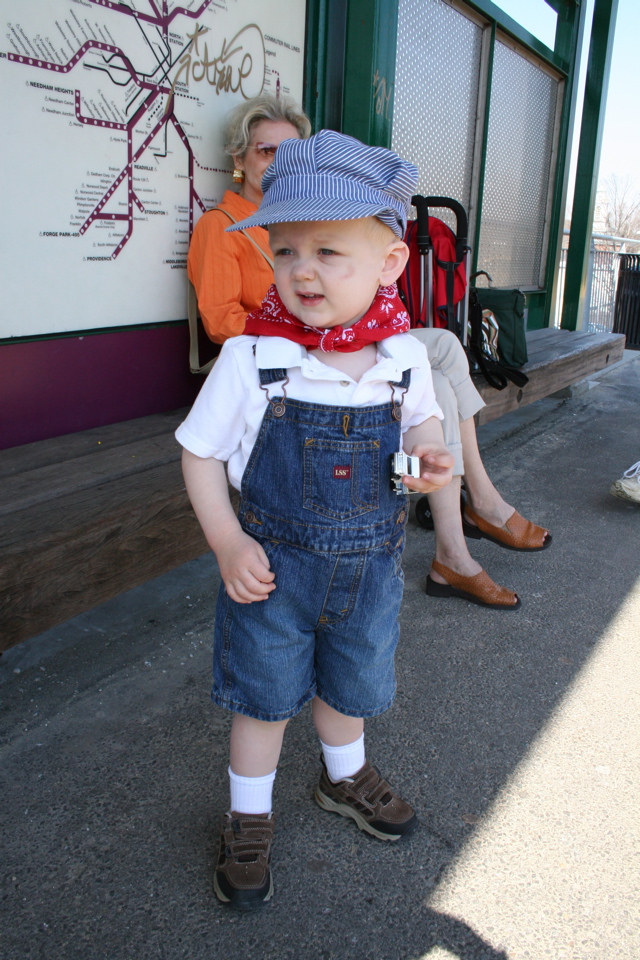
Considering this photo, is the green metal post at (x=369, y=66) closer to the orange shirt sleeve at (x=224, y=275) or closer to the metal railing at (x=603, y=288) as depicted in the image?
the orange shirt sleeve at (x=224, y=275)

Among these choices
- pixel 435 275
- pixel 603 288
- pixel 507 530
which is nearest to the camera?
pixel 507 530

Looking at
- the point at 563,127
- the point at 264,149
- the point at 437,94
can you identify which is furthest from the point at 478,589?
the point at 563,127

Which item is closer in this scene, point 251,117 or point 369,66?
point 251,117

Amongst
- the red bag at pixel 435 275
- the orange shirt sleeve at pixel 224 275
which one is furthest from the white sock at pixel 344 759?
the red bag at pixel 435 275

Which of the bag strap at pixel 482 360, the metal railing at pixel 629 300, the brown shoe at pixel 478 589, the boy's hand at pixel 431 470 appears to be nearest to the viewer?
the boy's hand at pixel 431 470

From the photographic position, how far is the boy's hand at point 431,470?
54.1 inches

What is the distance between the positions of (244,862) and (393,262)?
117 centimetres

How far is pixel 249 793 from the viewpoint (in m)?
1.51

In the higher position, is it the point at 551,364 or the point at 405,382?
the point at 405,382

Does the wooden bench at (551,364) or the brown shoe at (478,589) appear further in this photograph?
the wooden bench at (551,364)

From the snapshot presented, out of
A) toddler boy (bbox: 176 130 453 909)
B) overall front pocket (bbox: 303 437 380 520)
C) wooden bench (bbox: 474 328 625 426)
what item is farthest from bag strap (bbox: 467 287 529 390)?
overall front pocket (bbox: 303 437 380 520)

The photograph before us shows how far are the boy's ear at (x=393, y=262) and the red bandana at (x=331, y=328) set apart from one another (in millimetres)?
48

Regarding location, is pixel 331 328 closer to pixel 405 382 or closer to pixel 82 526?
pixel 405 382

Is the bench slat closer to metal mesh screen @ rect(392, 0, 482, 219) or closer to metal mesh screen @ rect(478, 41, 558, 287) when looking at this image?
metal mesh screen @ rect(392, 0, 482, 219)
